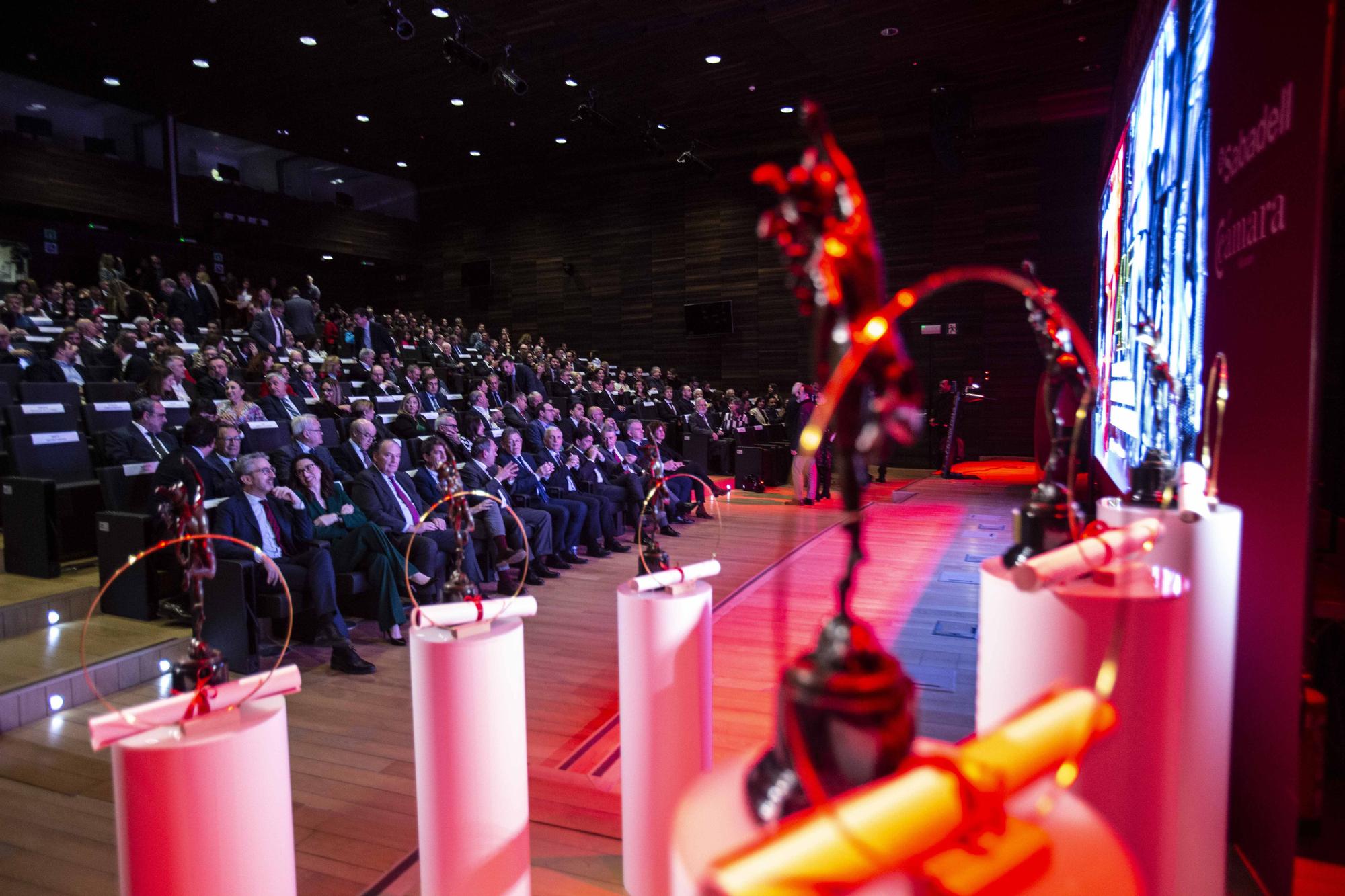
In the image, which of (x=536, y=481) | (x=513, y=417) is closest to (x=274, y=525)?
(x=536, y=481)

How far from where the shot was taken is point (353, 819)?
2471 millimetres

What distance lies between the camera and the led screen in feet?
8.64

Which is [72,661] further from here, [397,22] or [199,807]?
[397,22]

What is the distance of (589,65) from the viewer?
9.35m

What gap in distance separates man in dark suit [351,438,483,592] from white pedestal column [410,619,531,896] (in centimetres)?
254

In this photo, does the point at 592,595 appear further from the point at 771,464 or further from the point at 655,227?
the point at 655,227

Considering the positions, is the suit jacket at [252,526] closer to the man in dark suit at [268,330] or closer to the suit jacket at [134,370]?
the suit jacket at [134,370]

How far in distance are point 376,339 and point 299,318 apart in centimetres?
107

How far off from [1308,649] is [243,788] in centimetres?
279

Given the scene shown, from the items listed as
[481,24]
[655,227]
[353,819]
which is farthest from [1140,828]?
[655,227]

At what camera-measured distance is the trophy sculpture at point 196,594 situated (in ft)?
5.00

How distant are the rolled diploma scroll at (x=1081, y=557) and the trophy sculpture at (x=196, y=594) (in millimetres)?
1478

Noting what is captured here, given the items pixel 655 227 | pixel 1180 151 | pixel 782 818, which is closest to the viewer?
pixel 782 818

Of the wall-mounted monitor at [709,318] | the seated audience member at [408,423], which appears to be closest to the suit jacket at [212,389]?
the seated audience member at [408,423]
